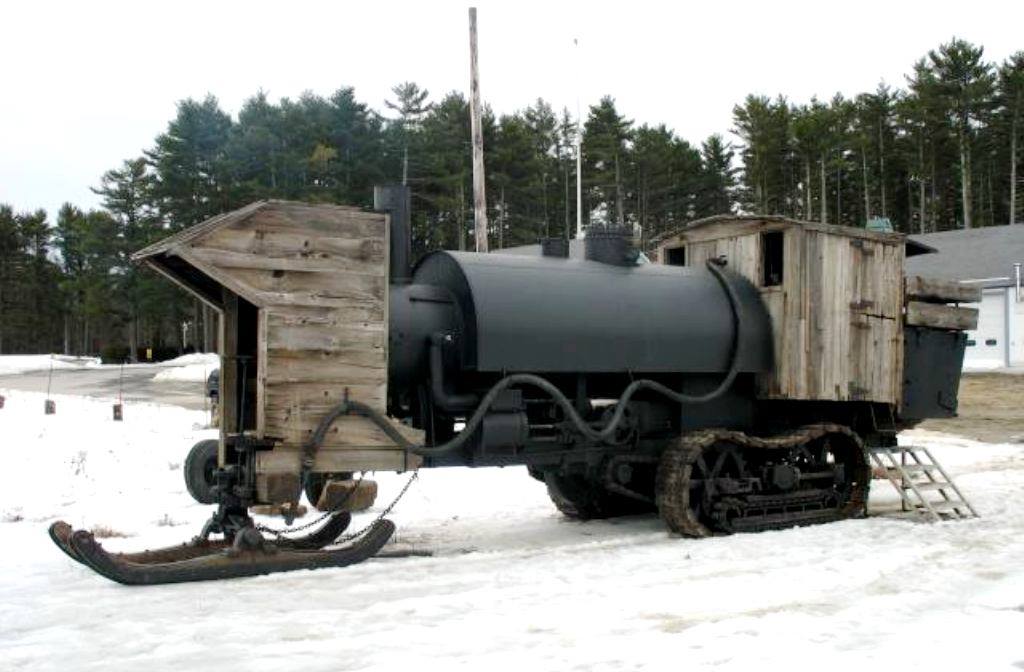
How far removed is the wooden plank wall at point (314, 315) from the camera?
22.4ft

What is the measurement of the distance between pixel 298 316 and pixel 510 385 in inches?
77.3

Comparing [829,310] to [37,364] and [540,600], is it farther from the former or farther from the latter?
[37,364]

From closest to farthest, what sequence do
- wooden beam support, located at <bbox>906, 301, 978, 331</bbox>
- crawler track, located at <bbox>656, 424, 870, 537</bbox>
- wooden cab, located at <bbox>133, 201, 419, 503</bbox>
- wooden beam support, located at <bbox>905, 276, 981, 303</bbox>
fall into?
wooden cab, located at <bbox>133, 201, 419, 503</bbox>, crawler track, located at <bbox>656, 424, 870, 537</bbox>, wooden beam support, located at <bbox>906, 301, 978, 331</bbox>, wooden beam support, located at <bbox>905, 276, 981, 303</bbox>

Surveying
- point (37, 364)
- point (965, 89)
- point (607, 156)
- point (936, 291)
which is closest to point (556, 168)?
point (607, 156)

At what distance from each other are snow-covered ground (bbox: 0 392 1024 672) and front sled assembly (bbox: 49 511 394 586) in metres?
0.13

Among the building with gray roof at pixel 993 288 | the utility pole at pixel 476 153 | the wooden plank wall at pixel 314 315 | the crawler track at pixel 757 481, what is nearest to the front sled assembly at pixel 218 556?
the wooden plank wall at pixel 314 315

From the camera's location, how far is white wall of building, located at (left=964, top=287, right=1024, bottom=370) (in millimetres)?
35250

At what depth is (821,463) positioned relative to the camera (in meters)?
9.93

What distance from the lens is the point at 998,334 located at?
118ft

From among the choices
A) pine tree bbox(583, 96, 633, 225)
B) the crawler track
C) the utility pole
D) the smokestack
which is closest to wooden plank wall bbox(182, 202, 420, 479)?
the smokestack

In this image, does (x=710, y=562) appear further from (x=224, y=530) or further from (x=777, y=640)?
(x=224, y=530)

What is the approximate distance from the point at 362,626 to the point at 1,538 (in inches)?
174

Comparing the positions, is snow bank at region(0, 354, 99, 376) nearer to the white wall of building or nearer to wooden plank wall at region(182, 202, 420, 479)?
the white wall of building

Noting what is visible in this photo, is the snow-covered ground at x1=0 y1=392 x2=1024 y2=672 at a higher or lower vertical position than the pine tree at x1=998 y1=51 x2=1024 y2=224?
lower
